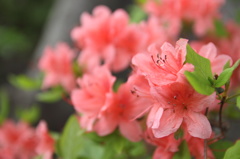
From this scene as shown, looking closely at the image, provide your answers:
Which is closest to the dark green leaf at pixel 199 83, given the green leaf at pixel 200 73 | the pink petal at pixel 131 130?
the green leaf at pixel 200 73

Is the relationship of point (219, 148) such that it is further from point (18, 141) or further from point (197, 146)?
point (18, 141)

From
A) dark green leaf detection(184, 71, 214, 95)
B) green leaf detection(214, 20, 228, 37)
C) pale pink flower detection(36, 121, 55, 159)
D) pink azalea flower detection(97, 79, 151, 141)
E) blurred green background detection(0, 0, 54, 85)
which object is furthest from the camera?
blurred green background detection(0, 0, 54, 85)

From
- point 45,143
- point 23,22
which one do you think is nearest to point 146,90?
point 45,143

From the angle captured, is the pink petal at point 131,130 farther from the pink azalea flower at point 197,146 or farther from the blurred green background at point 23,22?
the blurred green background at point 23,22

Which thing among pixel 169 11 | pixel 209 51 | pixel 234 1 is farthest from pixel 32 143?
pixel 234 1

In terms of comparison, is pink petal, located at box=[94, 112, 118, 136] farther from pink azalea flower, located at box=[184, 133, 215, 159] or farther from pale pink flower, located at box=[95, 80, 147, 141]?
pink azalea flower, located at box=[184, 133, 215, 159]


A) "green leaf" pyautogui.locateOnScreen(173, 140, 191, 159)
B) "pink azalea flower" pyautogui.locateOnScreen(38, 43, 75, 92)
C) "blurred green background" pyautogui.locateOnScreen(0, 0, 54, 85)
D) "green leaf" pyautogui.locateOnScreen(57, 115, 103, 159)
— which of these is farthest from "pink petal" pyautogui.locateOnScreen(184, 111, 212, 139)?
"blurred green background" pyautogui.locateOnScreen(0, 0, 54, 85)

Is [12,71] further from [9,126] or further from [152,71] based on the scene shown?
[152,71]
